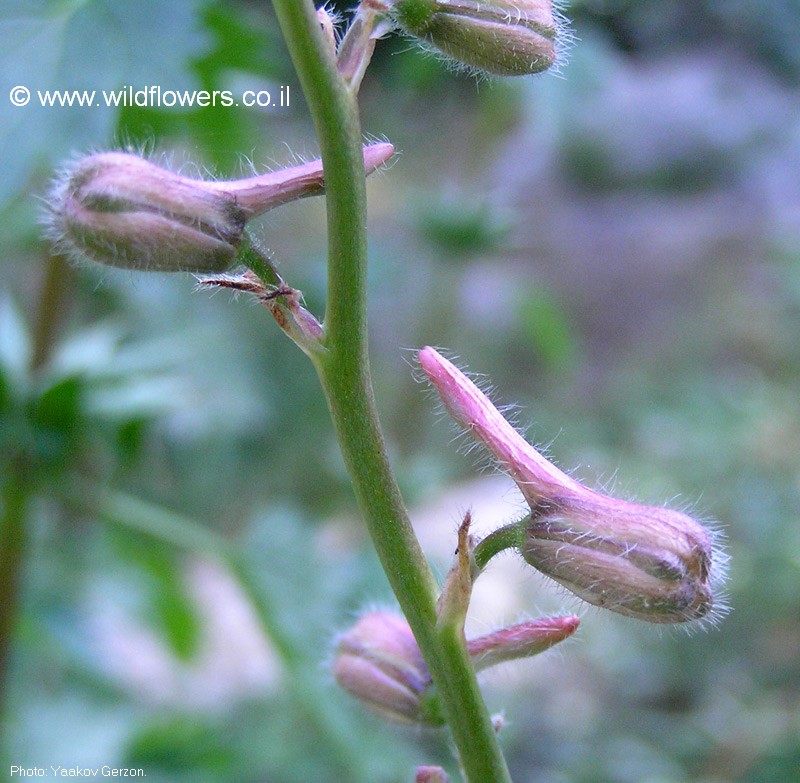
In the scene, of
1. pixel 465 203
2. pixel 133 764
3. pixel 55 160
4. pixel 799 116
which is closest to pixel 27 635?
pixel 133 764

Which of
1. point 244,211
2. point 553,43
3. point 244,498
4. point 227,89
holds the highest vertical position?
point 244,498

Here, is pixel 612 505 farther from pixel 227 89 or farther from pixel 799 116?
pixel 799 116

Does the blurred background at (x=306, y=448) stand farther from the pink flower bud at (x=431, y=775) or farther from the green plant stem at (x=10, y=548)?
the pink flower bud at (x=431, y=775)

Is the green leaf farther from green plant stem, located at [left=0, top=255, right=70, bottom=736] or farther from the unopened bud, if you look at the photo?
the unopened bud

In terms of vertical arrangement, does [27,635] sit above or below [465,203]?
below

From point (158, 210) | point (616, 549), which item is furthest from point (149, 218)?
point (616, 549)

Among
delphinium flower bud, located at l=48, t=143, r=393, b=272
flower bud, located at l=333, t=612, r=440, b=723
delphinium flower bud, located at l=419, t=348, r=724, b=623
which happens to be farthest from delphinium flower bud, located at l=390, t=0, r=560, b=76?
flower bud, located at l=333, t=612, r=440, b=723

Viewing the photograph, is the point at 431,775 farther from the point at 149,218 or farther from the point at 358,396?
the point at 149,218
